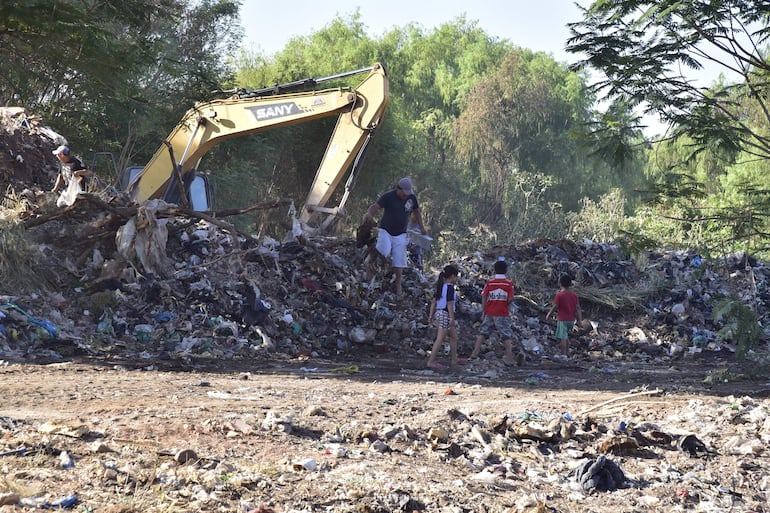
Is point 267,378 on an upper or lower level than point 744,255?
lower

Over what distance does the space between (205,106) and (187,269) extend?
4100 mm

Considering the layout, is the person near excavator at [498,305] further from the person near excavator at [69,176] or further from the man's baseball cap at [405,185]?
the person near excavator at [69,176]

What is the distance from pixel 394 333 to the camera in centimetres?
1171

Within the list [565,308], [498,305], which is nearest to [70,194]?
[498,305]

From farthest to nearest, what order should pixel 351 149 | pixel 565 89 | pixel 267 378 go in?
1. pixel 565 89
2. pixel 351 149
3. pixel 267 378

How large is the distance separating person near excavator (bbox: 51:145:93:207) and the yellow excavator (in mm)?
1691

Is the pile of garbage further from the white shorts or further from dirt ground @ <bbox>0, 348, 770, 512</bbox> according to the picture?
dirt ground @ <bbox>0, 348, 770, 512</bbox>

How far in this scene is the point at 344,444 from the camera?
18.4 ft

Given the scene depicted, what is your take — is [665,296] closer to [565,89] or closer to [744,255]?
[744,255]

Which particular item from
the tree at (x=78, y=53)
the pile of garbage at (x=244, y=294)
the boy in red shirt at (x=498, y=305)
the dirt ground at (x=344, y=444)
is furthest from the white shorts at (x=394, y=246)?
the dirt ground at (x=344, y=444)

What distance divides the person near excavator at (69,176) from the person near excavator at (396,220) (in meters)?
3.62

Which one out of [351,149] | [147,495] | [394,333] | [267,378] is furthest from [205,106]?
[147,495]

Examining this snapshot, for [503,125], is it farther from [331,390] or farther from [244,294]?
[331,390]

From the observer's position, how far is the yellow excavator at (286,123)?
1382 cm
